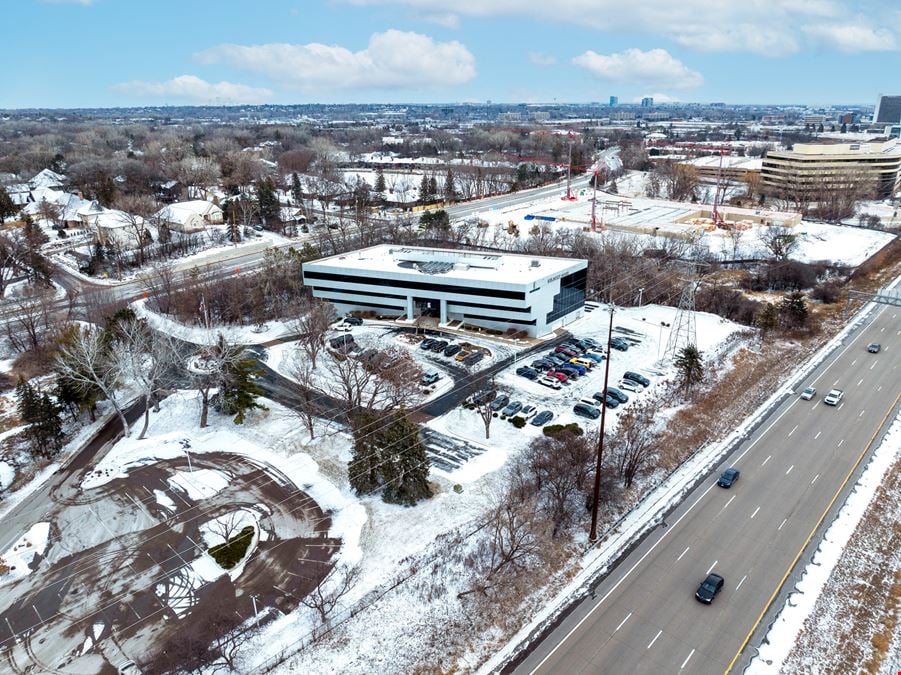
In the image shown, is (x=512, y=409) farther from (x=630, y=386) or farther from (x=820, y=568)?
(x=820, y=568)

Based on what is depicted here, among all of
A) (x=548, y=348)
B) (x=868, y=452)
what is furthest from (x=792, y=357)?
(x=548, y=348)

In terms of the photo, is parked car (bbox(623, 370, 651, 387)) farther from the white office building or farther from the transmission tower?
the white office building

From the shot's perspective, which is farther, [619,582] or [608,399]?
[608,399]

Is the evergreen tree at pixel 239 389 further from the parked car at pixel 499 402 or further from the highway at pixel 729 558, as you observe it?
the highway at pixel 729 558

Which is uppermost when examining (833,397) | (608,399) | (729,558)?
(833,397)

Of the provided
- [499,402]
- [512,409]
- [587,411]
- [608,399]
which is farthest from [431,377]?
[608,399]

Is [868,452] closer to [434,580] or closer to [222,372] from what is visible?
[434,580]

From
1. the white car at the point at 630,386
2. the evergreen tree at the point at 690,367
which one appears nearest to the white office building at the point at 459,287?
the white car at the point at 630,386
